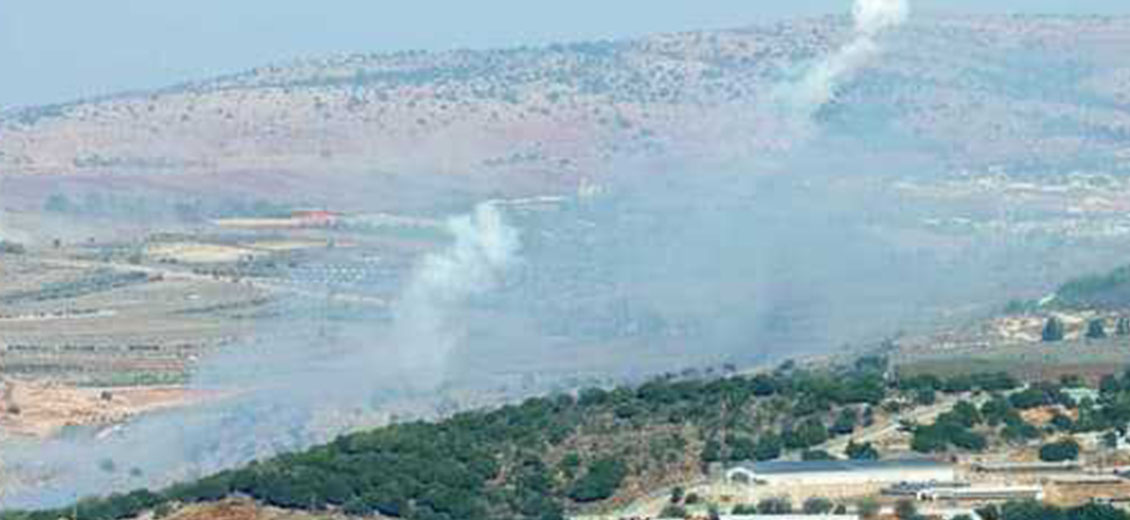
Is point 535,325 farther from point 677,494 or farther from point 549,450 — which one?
point 677,494

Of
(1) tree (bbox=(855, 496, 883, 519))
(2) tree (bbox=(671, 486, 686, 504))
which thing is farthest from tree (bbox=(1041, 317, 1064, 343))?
(1) tree (bbox=(855, 496, 883, 519))

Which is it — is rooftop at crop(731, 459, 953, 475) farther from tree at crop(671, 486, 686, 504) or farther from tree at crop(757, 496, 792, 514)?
tree at crop(757, 496, 792, 514)

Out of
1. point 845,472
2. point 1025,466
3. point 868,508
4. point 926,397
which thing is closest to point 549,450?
point 845,472

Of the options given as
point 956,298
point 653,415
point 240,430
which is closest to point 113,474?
point 240,430

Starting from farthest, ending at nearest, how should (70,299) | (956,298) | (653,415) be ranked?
(70,299), (956,298), (653,415)

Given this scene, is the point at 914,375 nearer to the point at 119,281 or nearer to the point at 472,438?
the point at 472,438

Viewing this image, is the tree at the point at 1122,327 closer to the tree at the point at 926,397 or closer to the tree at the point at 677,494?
the tree at the point at 926,397
